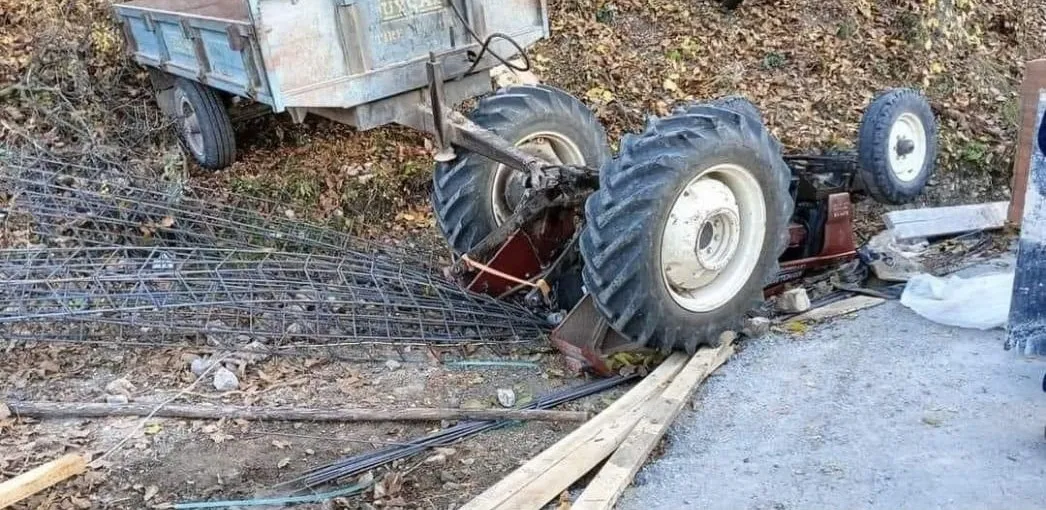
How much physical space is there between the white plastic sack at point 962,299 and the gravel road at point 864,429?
9cm

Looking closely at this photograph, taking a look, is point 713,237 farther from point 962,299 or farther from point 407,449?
point 407,449

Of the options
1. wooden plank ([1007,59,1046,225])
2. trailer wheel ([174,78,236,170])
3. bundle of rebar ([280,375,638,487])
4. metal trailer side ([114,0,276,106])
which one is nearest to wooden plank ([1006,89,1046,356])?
wooden plank ([1007,59,1046,225])

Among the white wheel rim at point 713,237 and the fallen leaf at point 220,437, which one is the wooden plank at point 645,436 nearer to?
the white wheel rim at point 713,237

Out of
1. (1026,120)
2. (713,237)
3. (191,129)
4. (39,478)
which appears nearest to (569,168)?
(713,237)

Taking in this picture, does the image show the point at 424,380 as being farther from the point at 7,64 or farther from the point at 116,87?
the point at 7,64

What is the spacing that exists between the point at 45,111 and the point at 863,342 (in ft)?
21.3

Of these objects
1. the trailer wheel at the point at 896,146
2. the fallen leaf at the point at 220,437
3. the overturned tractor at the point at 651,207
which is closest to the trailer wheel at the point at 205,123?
the overturned tractor at the point at 651,207

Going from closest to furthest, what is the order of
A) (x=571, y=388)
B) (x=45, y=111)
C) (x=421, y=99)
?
(x=571, y=388) → (x=421, y=99) → (x=45, y=111)

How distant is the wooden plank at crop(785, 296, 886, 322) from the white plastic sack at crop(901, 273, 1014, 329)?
0.58 ft

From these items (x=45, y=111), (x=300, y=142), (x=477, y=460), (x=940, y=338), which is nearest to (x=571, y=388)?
(x=477, y=460)

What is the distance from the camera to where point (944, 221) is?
580 centimetres

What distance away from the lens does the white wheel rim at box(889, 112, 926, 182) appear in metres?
5.48

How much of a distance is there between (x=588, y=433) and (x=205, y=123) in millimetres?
4578

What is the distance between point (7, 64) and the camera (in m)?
7.43
